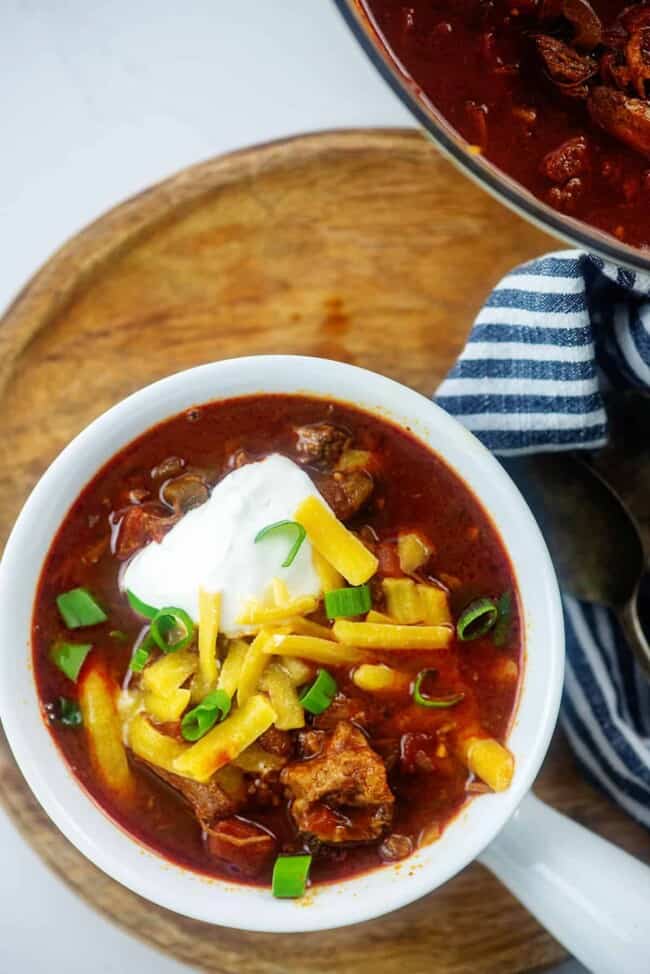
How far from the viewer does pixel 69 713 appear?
239 cm

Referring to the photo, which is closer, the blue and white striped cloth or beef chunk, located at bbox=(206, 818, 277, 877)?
beef chunk, located at bbox=(206, 818, 277, 877)

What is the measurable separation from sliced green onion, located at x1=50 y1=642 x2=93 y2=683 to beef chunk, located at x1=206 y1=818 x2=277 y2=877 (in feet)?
1.34

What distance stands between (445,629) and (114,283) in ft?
3.49

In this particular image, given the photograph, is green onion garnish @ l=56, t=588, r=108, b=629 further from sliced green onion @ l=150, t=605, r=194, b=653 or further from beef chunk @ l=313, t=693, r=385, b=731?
beef chunk @ l=313, t=693, r=385, b=731

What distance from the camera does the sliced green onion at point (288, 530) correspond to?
229 centimetres

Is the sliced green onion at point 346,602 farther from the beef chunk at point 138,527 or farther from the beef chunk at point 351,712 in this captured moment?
the beef chunk at point 138,527

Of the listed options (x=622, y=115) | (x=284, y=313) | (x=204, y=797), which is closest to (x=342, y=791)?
(x=204, y=797)

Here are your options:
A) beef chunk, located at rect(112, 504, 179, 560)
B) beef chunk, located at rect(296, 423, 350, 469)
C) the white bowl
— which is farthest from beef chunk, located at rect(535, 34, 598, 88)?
beef chunk, located at rect(112, 504, 179, 560)

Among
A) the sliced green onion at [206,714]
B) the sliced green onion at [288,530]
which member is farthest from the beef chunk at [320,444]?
the sliced green onion at [206,714]

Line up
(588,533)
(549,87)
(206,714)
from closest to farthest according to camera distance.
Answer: (549,87)
(206,714)
(588,533)

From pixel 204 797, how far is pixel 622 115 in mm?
1448

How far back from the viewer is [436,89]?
6.48ft

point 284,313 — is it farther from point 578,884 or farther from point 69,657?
point 578,884

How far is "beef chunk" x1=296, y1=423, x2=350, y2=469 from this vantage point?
2424 mm
